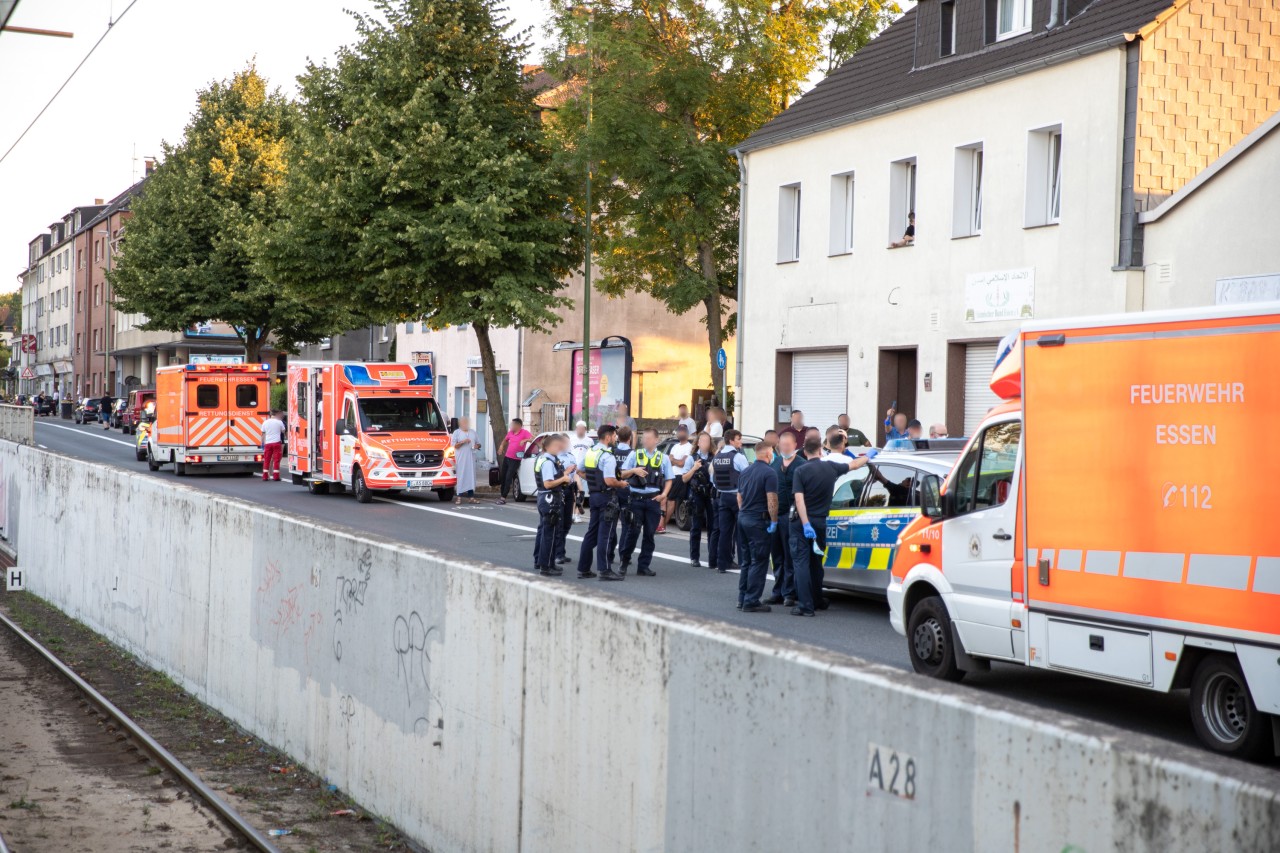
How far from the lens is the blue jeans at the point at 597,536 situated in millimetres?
16562

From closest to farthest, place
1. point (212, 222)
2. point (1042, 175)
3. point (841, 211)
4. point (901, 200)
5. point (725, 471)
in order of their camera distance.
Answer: point (725, 471) → point (1042, 175) → point (901, 200) → point (841, 211) → point (212, 222)

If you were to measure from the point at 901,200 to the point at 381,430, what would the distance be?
1079 centimetres

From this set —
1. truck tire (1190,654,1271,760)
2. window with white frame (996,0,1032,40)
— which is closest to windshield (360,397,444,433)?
window with white frame (996,0,1032,40)

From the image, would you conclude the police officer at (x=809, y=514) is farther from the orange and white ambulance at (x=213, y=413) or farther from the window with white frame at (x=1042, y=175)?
the orange and white ambulance at (x=213, y=413)

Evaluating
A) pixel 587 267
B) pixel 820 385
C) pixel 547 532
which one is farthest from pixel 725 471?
pixel 587 267

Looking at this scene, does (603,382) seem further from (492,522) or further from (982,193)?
(982,193)

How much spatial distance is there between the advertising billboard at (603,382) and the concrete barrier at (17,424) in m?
10.8

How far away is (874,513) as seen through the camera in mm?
13938

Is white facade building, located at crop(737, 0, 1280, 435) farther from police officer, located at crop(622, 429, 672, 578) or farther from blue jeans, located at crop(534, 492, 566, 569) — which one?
blue jeans, located at crop(534, 492, 566, 569)

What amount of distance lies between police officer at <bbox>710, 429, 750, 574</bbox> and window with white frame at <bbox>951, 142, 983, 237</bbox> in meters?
8.82

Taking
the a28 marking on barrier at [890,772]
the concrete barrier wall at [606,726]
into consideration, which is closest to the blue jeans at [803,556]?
the concrete barrier wall at [606,726]

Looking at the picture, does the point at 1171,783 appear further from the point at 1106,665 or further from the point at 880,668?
the point at 1106,665

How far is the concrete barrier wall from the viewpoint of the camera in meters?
3.70

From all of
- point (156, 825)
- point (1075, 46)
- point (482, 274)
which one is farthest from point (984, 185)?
point (156, 825)
